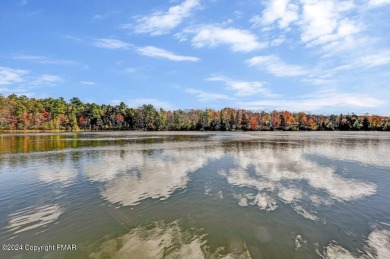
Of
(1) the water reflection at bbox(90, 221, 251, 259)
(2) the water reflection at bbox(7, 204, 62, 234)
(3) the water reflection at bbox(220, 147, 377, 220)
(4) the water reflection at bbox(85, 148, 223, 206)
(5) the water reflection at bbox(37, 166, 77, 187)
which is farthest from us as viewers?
(5) the water reflection at bbox(37, 166, 77, 187)

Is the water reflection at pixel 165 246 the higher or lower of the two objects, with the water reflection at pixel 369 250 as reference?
higher

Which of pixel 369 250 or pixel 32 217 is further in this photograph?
pixel 32 217

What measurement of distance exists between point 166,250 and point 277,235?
5.41 metres

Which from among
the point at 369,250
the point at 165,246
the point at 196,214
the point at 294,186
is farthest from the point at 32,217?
the point at 294,186

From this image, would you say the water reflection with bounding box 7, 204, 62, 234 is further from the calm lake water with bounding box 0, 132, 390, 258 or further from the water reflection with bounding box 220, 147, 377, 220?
the water reflection with bounding box 220, 147, 377, 220

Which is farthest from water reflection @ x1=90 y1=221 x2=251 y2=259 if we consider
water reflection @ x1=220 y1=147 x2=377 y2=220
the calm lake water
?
water reflection @ x1=220 y1=147 x2=377 y2=220

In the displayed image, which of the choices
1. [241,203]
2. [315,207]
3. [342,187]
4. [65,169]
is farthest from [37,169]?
[342,187]

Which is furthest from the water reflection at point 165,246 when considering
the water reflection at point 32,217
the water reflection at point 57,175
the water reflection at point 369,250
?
the water reflection at point 57,175

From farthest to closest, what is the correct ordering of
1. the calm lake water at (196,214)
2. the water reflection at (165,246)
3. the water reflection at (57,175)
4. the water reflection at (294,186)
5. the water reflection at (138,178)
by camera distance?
1. the water reflection at (57,175)
2. the water reflection at (138,178)
3. the water reflection at (294,186)
4. the calm lake water at (196,214)
5. the water reflection at (165,246)

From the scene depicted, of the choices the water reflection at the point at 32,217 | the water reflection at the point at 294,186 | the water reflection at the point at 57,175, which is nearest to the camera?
the water reflection at the point at 32,217

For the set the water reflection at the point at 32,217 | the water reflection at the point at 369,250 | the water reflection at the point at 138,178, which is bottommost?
the water reflection at the point at 369,250

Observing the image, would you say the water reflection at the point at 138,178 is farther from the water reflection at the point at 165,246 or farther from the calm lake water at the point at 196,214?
the water reflection at the point at 165,246

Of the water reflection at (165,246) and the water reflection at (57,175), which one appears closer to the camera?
the water reflection at (165,246)

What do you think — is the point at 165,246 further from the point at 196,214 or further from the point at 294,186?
the point at 294,186
